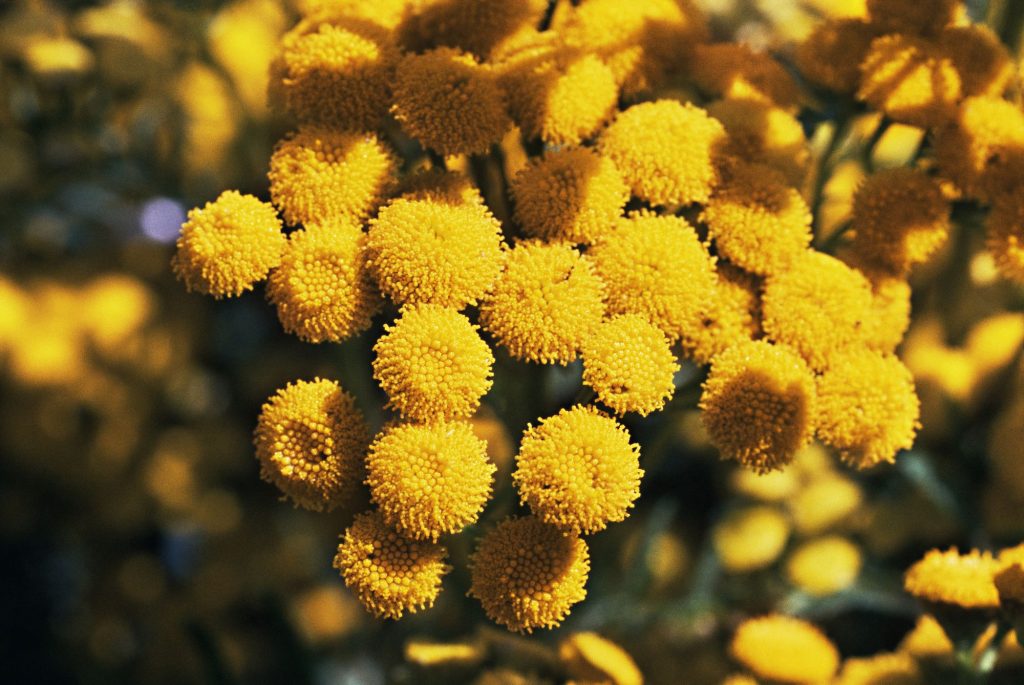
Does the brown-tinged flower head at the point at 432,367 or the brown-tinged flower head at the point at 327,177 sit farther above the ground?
the brown-tinged flower head at the point at 327,177

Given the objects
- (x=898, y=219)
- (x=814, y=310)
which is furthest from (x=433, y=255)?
(x=898, y=219)

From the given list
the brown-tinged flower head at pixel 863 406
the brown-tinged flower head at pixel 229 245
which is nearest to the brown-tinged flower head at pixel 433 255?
the brown-tinged flower head at pixel 229 245

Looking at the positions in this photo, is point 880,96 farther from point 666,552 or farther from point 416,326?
point 666,552

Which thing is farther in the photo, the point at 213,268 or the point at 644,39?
the point at 644,39

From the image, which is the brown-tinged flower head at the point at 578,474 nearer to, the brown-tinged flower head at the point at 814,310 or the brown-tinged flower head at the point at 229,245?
the brown-tinged flower head at the point at 814,310

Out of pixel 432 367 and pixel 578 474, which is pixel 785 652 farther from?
pixel 432 367

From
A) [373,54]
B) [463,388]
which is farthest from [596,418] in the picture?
[373,54]

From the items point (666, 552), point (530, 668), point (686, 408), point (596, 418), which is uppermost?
point (596, 418)
